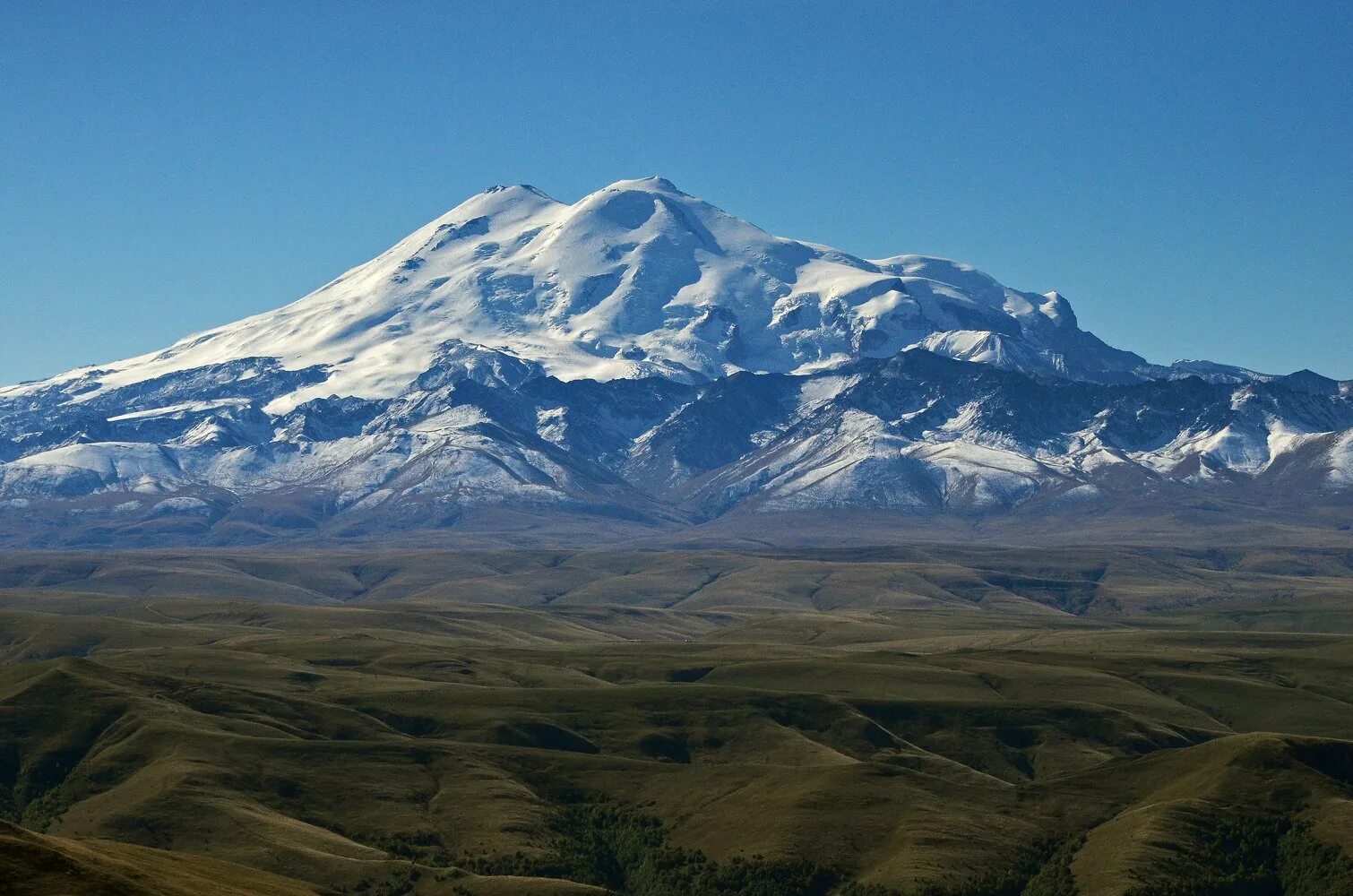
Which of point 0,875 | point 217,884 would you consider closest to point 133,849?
point 217,884

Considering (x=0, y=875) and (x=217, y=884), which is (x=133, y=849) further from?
(x=0, y=875)

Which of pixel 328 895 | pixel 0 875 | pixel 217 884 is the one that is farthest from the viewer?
pixel 328 895

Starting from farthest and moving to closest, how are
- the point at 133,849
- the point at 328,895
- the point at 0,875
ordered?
the point at 328,895 → the point at 133,849 → the point at 0,875

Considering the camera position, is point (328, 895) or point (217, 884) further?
point (328, 895)

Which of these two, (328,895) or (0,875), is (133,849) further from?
(0,875)

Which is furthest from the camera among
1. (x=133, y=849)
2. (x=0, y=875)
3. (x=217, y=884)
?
(x=133, y=849)

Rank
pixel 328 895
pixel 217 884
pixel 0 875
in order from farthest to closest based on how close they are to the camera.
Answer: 1. pixel 328 895
2. pixel 217 884
3. pixel 0 875

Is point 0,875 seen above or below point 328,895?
above

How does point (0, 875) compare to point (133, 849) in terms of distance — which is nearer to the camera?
point (0, 875)

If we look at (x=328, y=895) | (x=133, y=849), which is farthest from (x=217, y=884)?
(x=328, y=895)
